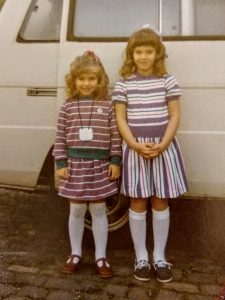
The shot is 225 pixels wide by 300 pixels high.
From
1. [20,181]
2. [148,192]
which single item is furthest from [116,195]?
[20,181]

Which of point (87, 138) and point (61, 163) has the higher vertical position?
point (87, 138)

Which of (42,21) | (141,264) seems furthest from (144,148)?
(42,21)

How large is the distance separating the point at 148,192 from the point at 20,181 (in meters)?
1.12

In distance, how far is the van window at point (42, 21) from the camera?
382 cm

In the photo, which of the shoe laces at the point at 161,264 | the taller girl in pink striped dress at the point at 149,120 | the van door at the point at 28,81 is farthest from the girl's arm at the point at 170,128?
the van door at the point at 28,81

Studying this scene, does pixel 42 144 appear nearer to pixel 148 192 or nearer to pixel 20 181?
pixel 20 181

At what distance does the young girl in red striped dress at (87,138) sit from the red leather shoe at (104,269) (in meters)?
0.45

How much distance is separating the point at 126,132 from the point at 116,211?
80 cm

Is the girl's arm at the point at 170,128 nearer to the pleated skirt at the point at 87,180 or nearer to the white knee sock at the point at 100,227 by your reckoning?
the pleated skirt at the point at 87,180

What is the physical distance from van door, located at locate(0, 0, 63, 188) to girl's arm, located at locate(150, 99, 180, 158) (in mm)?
871

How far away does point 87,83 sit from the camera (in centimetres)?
343

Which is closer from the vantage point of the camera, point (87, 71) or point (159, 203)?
point (87, 71)

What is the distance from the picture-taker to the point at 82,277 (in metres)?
3.55

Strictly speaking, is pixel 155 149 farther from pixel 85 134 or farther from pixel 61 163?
pixel 61 163
